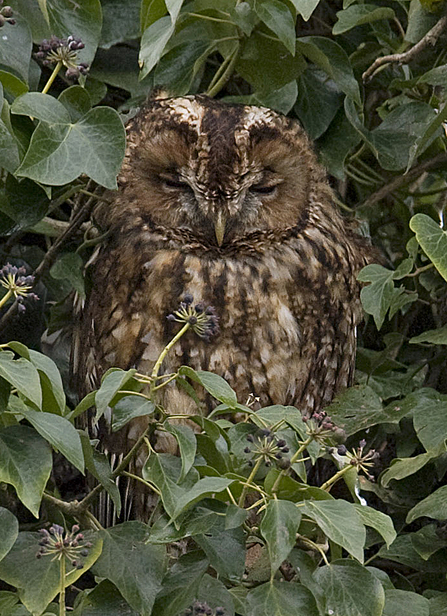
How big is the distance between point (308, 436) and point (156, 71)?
1077 mm

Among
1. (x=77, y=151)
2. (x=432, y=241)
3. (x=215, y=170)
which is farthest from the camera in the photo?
(x=215, y=170)

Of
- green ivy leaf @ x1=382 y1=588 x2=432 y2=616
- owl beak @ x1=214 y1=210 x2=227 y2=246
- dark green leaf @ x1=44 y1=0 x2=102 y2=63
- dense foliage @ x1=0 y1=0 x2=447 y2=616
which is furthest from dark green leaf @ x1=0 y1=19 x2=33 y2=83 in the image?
green ivy leaf @ x1=382 y1=588 x2=432 y2=616

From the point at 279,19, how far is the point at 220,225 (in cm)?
43

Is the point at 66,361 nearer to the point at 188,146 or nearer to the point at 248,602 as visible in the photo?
the point at 188,146

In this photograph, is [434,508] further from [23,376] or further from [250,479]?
[23,376]

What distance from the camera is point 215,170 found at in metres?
2.16

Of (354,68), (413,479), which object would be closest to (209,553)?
(413,479)

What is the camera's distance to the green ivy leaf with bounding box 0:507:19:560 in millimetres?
1400

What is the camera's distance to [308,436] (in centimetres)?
148

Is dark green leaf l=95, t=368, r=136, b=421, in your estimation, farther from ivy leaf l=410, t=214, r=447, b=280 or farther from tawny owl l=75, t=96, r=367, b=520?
tawny owl l=75, t=96, r=367, b=520

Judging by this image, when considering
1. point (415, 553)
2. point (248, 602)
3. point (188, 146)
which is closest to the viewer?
point (248, 602)

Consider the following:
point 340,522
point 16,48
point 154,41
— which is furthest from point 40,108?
point 340,522

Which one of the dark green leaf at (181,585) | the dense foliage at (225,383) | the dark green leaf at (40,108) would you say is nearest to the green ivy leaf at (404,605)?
the dense foliage at (225,383)

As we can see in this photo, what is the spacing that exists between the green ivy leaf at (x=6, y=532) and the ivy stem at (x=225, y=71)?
1066mm
